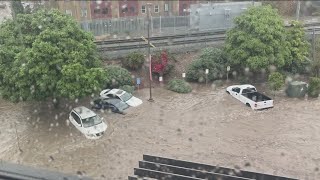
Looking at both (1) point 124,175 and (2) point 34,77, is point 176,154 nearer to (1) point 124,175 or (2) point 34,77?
(1) point 124,175

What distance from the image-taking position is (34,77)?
1341 cm

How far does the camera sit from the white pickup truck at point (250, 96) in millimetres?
14914

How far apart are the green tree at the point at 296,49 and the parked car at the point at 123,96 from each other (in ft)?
21.4

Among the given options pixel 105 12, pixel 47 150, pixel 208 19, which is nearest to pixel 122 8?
pixel 105 12

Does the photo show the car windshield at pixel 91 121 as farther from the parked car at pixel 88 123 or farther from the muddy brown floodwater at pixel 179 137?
the muddy brown floodwater at pixel 179 137

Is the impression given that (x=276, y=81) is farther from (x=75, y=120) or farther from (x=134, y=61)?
(x=75, y=120)

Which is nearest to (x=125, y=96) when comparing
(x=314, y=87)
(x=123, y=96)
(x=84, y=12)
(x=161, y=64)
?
(x=123, y=96)

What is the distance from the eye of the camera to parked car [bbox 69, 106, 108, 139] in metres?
12.9

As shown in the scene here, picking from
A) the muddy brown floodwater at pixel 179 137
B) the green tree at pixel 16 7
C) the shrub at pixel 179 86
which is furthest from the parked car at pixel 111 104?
the green tree at pixel 16 7

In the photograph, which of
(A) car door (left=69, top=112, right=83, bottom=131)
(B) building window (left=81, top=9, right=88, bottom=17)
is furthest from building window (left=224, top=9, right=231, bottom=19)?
(A) car door (left=69, top=112, right=83, bottom=131)

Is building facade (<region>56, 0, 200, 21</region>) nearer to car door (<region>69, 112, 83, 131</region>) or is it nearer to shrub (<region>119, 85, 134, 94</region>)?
shrub (<region>119, 85, 134, 94</region>)

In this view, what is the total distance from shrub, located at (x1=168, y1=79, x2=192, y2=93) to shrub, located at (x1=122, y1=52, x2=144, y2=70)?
1701 millimetres

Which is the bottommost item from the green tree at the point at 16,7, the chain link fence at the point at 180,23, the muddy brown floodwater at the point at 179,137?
the muddy brown floodwater at the point at 179,137

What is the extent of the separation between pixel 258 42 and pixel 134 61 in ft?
16.9
